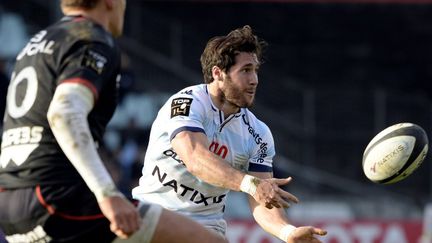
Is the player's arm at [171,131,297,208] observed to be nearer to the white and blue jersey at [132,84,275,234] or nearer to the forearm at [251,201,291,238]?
the white and blue jersey at [132,84,275,234]

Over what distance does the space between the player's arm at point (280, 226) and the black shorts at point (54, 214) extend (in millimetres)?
1662

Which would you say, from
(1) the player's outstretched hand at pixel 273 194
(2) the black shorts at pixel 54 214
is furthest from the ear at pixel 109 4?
(1) the player's outstretched hand at pixel 273 194

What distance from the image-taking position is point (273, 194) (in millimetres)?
5512

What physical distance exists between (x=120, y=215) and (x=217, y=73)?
2541 mm

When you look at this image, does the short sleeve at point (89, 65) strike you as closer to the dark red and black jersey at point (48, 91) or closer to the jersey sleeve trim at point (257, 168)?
the dark red and black jersey at point (48, 91)

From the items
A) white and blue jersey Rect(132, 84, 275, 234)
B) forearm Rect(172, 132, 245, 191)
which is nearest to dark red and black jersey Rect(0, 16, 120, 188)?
forearm Rect(172, 132, 245, 191)

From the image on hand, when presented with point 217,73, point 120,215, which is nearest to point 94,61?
point 120,215

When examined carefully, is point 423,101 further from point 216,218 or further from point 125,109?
point 216,218

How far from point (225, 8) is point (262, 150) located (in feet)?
41.5

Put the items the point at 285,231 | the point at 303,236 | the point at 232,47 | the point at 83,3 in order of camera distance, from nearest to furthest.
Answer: the point at 83,3 < the point at 303,236 < the point at 285,231 < the point at 232,47

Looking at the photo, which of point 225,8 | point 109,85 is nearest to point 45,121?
point 109,85

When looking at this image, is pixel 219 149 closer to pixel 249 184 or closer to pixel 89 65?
pixel 249 184

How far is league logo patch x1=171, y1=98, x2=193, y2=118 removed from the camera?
6651 millimetres

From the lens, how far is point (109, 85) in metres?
4.98
